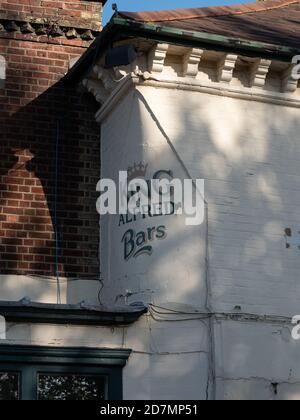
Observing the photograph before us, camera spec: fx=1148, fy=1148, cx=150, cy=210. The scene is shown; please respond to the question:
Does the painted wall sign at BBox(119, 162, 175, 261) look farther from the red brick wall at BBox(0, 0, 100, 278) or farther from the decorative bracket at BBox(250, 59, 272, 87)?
the decorative bracket at BBox(250, 59, 272, 87)

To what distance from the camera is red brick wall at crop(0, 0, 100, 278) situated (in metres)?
13.8

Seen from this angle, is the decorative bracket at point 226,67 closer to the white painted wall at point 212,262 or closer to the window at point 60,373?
the white painted wall at point 212,262

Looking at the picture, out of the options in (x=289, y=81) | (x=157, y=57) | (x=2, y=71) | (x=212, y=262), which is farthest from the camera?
(x=2, y=71)

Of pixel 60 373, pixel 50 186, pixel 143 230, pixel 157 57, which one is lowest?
pixel 60 373

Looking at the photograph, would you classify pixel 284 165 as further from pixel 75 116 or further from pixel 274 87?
pixel 75 116

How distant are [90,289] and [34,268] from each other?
28.5 inches

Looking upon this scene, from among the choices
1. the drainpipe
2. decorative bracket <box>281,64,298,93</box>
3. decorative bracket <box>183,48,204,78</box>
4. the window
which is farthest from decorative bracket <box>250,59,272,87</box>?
the window

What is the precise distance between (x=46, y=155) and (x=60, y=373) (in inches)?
124

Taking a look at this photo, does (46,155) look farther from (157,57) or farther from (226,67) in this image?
(226,67)

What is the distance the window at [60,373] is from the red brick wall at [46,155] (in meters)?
1.66

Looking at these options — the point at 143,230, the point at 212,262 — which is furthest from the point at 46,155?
the point at 212,262

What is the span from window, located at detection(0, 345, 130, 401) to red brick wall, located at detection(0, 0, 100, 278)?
1663mm

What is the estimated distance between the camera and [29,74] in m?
14.6

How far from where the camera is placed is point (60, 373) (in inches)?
484
